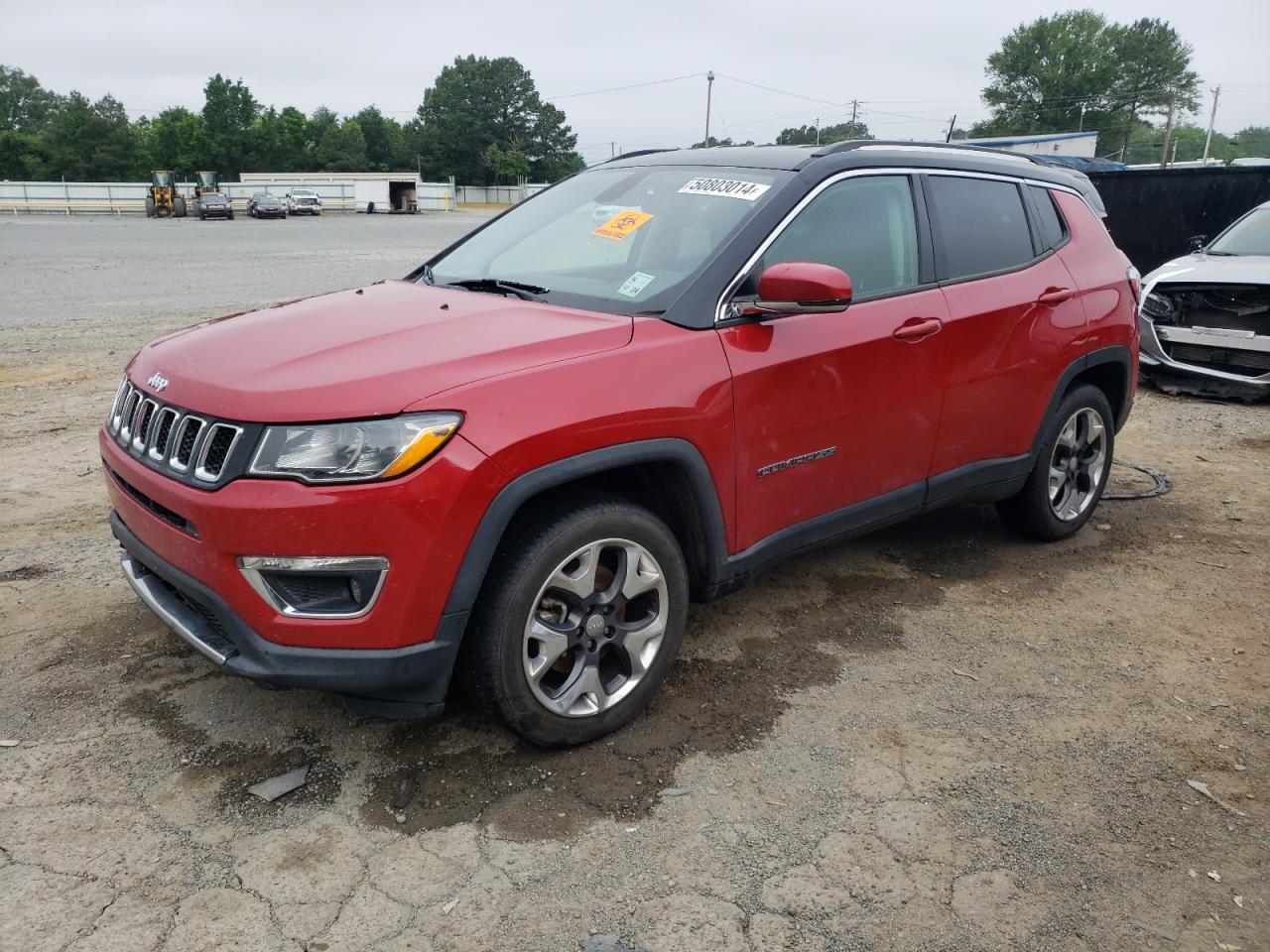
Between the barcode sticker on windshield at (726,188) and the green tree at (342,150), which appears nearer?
the barcode sticker on windshield at (726,188)

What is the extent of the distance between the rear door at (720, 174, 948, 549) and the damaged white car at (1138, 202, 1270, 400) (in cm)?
581

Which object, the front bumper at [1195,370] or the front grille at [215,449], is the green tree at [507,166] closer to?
the front bumper at [1195,370]

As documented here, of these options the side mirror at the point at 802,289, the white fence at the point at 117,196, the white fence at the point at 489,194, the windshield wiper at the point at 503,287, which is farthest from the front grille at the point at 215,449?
the white fence at the point at 489,194

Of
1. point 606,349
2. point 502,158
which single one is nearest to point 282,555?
point 606,349

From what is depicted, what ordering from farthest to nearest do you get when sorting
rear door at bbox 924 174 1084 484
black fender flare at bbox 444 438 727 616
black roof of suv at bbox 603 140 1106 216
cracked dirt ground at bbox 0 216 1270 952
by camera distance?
rear door at bbox 924 174 1084 484
black roof of suv at bbox 603 140 1106 216
black fender flare at bbox 444 438 727 616
cracked dirt ground at bbox 0 216 1270 952

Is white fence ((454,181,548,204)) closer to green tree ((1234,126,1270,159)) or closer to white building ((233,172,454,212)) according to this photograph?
white building ((233,172,454,212))

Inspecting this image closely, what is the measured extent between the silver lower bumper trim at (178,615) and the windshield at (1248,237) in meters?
9.64

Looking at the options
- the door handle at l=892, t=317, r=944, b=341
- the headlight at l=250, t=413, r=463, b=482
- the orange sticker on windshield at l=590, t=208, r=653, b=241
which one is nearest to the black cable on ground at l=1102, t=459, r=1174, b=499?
the door handle at l=892, t=317, r=944, b=341

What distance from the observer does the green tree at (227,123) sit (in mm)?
92688

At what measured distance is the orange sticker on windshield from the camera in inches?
145

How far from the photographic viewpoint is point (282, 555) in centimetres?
253

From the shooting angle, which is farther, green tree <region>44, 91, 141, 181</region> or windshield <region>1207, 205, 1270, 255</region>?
green tree <region>44, 91, 141, 181</region>

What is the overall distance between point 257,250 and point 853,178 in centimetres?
2211

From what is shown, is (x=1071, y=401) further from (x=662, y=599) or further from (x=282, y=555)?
(x=282, y=555)
